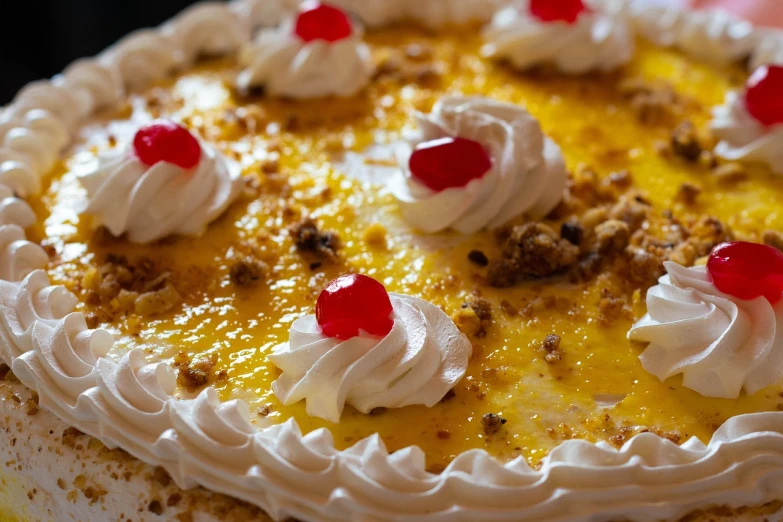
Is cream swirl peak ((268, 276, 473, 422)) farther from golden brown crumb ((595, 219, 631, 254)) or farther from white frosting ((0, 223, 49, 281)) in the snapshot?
white frosting ((0, 223, 49, 281))

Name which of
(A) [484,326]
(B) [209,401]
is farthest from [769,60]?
(B) [209,401]

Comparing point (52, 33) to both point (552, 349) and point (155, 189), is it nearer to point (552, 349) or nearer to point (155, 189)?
point (155, 189)

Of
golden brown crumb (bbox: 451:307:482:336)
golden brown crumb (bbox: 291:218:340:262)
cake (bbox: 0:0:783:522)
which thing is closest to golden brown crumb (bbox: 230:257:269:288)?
cake (bbox: 0:0:783:522)

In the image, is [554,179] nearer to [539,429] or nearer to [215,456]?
[539,429]

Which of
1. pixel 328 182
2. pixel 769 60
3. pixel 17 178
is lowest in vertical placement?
pixel 769 60

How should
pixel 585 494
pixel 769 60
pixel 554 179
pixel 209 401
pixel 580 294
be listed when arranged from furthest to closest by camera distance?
pixel 769 60, pixel 554 179, pixel 580 294, pixel 209 401, pixel 585 494

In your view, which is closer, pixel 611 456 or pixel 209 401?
pixel 611 456
